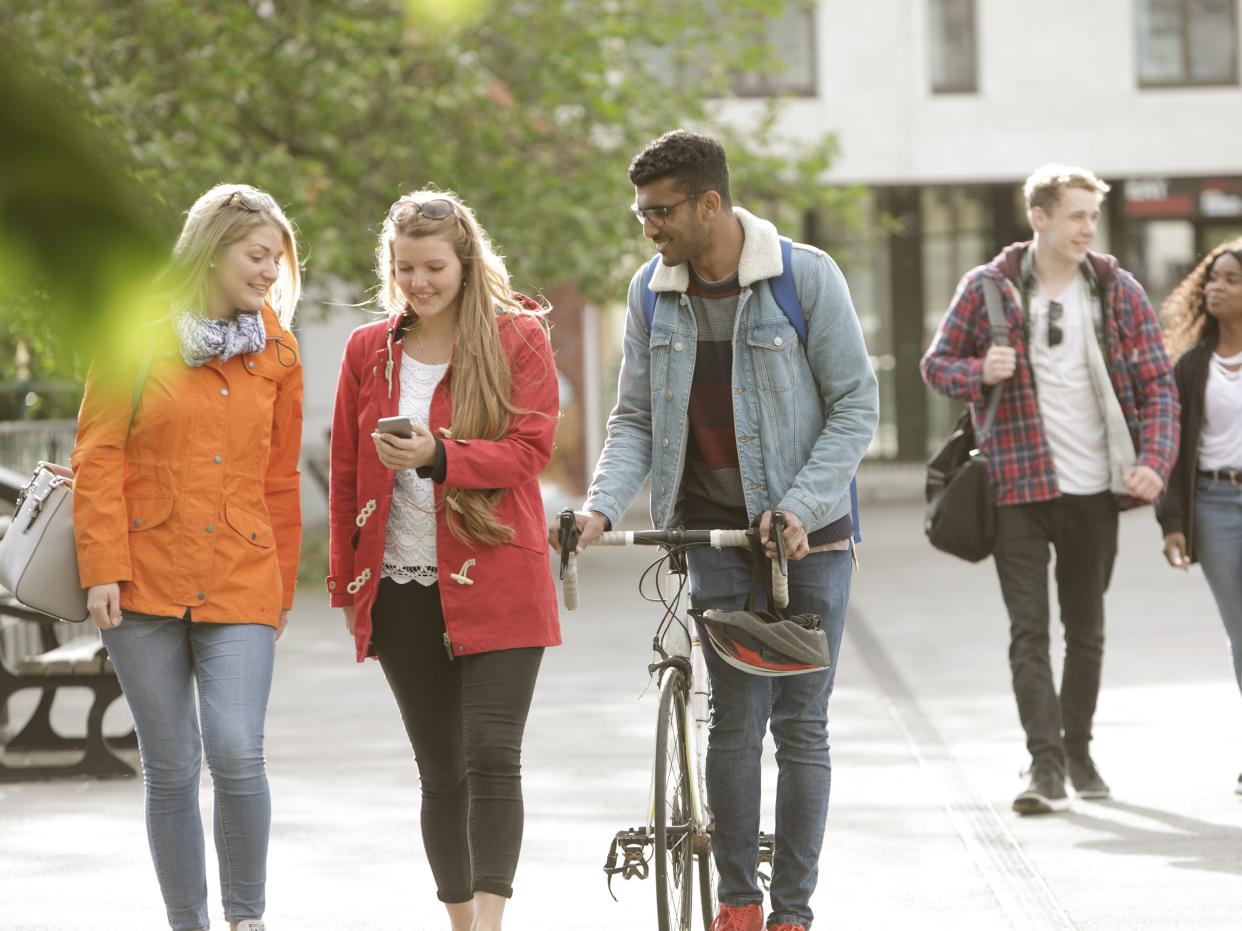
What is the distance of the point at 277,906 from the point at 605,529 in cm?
176

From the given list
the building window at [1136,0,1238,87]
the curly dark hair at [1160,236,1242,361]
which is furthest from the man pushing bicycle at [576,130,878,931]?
the building window at [1136,0,1238,87]

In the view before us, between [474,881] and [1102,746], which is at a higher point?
[474,881]

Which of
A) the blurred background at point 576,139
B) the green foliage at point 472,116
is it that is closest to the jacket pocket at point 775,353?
the blurred background at point 576,139

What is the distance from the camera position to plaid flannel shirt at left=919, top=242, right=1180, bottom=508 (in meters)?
6.26

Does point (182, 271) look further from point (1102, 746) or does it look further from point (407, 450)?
point (1102, 746)

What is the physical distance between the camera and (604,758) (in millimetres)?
7609

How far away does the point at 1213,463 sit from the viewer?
21.4ft

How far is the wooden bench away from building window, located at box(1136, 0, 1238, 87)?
2132cm

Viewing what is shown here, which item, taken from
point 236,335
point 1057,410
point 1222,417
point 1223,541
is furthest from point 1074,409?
point 236,335

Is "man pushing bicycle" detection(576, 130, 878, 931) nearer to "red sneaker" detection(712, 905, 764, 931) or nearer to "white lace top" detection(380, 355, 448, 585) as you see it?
"red sneaker" detection(712, 905, 764, 931)

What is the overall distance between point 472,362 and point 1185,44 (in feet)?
79.5

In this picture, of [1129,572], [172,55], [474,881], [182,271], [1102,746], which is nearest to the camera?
[182,271]

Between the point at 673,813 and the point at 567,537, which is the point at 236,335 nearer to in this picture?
the point at 567,537

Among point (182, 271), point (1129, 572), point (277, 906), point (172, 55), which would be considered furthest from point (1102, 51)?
point (182, 271)
